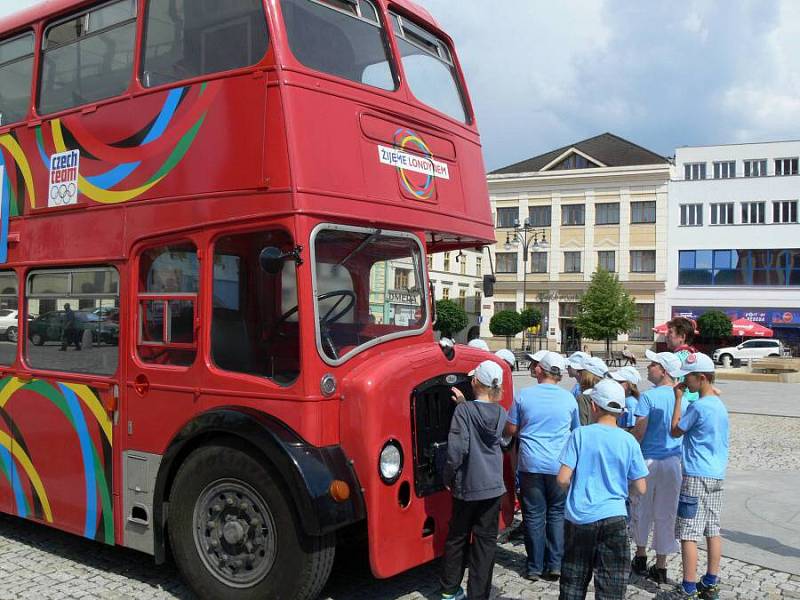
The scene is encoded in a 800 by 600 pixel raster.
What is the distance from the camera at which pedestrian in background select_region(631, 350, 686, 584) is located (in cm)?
611

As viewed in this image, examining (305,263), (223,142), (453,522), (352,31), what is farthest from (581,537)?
(352,31)

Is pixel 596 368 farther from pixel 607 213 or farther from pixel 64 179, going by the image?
pixel 607 213

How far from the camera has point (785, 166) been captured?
196 feet

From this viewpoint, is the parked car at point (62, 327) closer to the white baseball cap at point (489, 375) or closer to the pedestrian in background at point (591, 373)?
the white baseball cap at point (489, 375)

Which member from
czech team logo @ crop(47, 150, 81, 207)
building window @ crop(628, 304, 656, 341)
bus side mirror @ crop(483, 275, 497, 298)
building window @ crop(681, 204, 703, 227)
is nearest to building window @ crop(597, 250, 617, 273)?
building window @ crop(628, 304, 656, 341)

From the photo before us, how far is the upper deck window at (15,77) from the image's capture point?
23.4 feet

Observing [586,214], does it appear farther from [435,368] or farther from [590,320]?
[435,368]

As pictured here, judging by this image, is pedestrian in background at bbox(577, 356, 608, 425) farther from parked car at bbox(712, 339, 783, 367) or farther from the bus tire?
parked car at bbox(712, 339, 783, 367)

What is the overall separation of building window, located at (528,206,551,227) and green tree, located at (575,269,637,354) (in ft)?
32.3

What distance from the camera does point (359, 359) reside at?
550 centimetres

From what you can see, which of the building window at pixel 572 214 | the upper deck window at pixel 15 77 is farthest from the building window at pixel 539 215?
the upper deck window at pixel 15 77

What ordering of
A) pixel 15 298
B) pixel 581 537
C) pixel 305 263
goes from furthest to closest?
pixel 15 298 → pixel 305 263 → pixel 581 537

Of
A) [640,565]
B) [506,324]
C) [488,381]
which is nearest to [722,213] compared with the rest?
[506,324]

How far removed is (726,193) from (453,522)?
60401 millimetres
